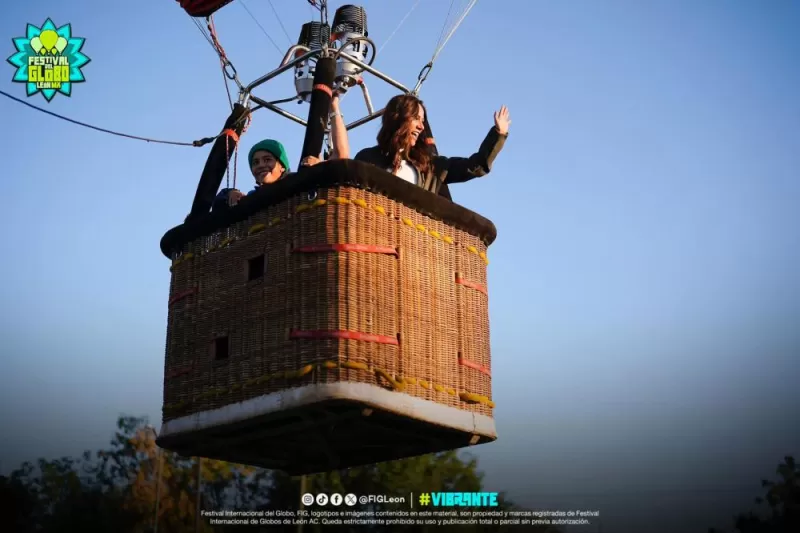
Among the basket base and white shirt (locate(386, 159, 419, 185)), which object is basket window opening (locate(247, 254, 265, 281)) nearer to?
the basket base

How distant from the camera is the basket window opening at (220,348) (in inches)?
176

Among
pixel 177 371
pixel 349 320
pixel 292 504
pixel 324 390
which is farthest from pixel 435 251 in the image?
pixel 292 504

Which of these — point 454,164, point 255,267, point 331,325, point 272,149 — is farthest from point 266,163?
point 331,325

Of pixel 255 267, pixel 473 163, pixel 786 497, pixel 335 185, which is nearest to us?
pixel 335 185

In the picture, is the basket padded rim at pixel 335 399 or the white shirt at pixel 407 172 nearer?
the basket padded rim at pixel 335 399

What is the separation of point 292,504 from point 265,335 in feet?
68.9

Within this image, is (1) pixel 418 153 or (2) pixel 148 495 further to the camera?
(2) pixel 148 495

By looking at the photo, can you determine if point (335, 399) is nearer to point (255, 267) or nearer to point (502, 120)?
point (255, 267)

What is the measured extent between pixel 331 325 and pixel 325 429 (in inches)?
23.0

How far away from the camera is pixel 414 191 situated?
174 inches

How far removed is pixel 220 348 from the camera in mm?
4520

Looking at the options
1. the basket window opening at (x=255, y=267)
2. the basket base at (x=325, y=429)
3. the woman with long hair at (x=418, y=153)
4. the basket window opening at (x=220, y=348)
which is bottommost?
the basket base at (x=325, y=429)

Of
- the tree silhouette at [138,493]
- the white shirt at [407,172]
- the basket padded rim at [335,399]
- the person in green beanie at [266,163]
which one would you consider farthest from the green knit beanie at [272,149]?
the tree silhouette at [138,493]

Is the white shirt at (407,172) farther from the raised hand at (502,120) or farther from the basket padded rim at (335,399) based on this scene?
the basket padded rim at (335,399)
